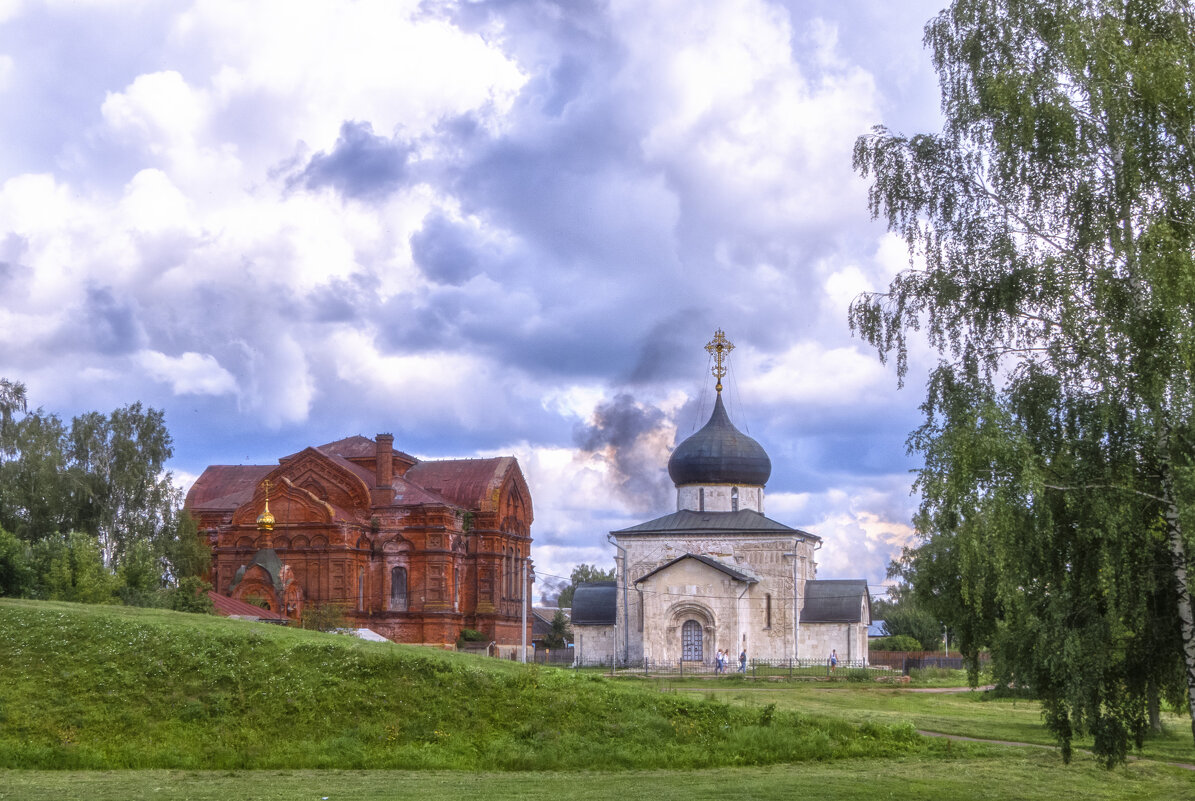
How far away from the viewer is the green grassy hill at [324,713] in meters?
18.2

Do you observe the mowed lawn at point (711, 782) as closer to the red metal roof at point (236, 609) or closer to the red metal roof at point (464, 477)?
the red metal roof at point (236, 609)

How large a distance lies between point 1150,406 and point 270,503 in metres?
41.6

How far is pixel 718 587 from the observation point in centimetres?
4734

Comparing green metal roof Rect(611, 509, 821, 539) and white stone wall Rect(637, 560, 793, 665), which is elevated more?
green metal roof Rect(611, 509, 821, 539)

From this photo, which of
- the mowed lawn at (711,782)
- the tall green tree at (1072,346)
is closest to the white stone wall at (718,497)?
the mowed lawn at (711,782)

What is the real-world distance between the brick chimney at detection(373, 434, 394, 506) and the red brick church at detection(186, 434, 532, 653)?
1.6 inches

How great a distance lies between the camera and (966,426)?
1313 centimetres

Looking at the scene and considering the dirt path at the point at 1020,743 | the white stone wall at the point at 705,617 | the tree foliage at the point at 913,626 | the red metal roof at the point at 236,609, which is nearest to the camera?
the dirt path at the point at 1020,743

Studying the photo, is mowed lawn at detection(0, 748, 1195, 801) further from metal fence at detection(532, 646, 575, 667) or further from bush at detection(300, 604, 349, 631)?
metal fence at detection(532, 646, 575, 667)

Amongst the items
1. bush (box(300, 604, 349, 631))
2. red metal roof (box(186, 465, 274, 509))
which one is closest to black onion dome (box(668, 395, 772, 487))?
bush (box(300, 604, 349, 631))

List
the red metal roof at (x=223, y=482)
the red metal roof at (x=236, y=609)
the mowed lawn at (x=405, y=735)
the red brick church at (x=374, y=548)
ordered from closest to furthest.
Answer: the mowed lawn at (x=405, y=735) < the red metal roof at (x=236, y=609) < the red brick church at (x=374, y=548) < the red metal roof at (x=223, y=482)

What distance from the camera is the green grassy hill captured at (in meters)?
18.2

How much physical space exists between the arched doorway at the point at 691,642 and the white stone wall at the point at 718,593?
230mm

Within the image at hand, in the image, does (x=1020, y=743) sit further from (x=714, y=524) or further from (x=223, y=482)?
(x=223, y=482)
